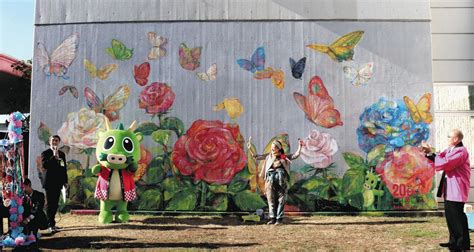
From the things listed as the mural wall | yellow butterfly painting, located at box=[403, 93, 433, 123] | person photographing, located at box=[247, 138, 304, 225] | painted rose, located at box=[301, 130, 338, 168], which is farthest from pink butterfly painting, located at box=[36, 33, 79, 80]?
yellow butterfly painting, located at box=[403, 93, 433, 123]

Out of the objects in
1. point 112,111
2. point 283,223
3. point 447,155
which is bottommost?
point 283,223

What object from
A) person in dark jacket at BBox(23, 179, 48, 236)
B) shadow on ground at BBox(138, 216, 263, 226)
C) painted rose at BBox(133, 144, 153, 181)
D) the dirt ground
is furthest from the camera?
painted rose at BBox(133, 144, 153, 181)

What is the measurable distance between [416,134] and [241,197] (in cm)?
414

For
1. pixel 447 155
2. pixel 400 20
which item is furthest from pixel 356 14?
pixel 447 155

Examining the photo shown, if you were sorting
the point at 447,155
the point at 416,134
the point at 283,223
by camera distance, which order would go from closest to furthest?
the point at 447,155
the point at 283,223
the point at 416,134

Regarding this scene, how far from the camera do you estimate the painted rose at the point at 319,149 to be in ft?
32.6

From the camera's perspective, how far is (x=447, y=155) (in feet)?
22.0

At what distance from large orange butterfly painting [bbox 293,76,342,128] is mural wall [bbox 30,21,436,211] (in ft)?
0.07

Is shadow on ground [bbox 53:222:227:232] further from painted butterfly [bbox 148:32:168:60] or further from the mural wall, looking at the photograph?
painted butterfly [bbox 148:32:168:60]

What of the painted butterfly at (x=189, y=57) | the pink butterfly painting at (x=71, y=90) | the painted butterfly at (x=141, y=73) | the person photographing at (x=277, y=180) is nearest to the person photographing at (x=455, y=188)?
the person photographing at (x=277, y=180)

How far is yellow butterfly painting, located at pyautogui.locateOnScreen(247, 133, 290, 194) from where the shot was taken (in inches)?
391

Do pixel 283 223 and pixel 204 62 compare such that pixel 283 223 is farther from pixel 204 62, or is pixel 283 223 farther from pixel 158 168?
pixel 204 62

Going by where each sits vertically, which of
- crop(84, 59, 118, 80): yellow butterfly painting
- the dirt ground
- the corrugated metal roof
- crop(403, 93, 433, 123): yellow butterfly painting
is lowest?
Answer: the dirt ground

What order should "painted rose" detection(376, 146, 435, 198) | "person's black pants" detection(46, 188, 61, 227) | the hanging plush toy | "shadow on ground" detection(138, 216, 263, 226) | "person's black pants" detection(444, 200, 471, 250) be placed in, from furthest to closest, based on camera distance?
"painted rose" detection(376, 146, 435, 198) → "shadow on ground" detection(138, 216, 263, 226) → the hanging plush toy → "person's black pants" detection(46, 188, 61, 227) → "person's black pants" detection(444, 200, 471, 250)
